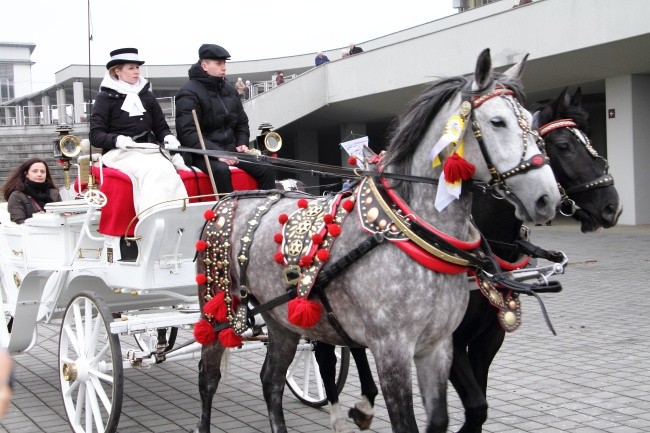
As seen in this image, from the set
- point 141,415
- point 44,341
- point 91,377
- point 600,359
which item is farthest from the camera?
point 44,341

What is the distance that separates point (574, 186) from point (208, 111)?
8.59ft

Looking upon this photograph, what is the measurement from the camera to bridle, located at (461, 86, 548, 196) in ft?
12.9

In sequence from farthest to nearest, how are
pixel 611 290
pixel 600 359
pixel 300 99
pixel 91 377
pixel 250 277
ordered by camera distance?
pixel 300 99 → pixel 611 290 → pixel 600 359 → pixel 91 377 → pixel 250 277

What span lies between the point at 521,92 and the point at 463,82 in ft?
0.92

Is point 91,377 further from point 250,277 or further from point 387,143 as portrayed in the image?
point 387,143

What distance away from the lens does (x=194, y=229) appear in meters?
6.19

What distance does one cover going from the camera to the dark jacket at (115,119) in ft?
21.0

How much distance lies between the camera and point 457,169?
3996 millimetres

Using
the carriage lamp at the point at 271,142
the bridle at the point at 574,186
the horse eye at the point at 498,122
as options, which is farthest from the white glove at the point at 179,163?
the horse eye at the point at 498,122

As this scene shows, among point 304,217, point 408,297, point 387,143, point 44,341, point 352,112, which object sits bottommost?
point 44,341

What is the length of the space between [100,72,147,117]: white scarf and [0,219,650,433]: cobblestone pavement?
2.11 metres

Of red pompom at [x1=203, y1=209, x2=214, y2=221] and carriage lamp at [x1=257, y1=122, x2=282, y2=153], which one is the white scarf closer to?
carriage lamp at [x1=257, y1=122, x2=282, y2=153]

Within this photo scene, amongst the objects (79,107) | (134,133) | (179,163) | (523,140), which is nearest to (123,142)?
(134,133)

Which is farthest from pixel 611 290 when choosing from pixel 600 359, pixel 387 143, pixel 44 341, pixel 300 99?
pixel 300 99
